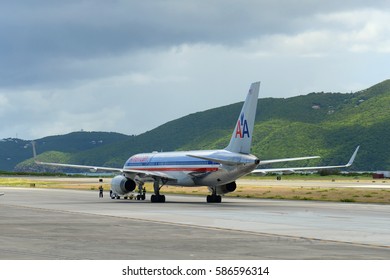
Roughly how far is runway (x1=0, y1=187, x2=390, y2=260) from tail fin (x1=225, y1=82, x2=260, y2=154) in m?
12.8

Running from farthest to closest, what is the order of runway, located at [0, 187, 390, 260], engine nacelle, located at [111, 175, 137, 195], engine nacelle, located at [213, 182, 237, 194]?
engine nacelle, located at [111, 175, 137, 195] < engine nacelle, located at [213, 182, 237, 194] < runway, located at [0, 187, 390, 260]

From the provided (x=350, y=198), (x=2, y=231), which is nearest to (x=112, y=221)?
(x=2, y=231)

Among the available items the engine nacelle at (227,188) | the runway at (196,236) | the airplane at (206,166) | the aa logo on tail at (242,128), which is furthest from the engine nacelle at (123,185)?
the runway at (196,236)

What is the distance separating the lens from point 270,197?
7544 centimetres

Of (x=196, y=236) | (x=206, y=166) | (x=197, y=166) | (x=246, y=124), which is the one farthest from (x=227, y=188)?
(x=196, y=236)

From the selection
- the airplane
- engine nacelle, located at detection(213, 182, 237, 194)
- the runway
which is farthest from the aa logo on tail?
the runway

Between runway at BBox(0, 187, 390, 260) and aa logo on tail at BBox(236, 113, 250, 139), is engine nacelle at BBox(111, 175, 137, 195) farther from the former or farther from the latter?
runway at BBox(0, 187, 390, 260)

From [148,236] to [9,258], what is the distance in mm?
9045

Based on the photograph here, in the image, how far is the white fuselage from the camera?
59.6 metres

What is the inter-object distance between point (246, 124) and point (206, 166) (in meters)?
5.71

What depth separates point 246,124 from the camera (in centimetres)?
6009

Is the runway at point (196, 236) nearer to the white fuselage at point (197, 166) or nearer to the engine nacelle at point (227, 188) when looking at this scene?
the white fuselage at point (197, 166)

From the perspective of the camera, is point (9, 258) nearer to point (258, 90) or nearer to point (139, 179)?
point (258, 90)

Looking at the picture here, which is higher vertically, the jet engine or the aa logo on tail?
the aa logo on tail
